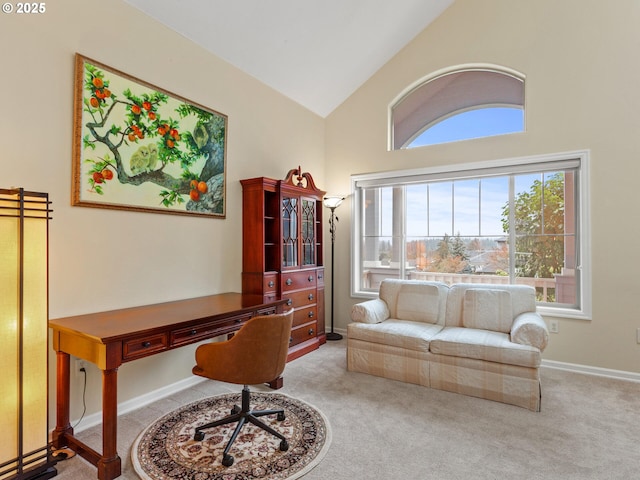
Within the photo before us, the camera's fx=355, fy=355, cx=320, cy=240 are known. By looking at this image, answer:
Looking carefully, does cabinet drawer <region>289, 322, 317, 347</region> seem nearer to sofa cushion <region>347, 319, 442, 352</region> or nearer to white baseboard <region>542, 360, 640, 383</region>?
sofa cushion <region>347, 319, 442, 352</region>

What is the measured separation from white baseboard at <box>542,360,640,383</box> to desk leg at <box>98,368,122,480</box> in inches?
153

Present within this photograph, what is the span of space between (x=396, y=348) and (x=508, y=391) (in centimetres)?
94

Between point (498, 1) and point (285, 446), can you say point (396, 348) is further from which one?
point (498, 1)

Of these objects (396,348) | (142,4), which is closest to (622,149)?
(396,348)

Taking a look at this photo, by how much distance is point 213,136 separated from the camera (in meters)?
3.38

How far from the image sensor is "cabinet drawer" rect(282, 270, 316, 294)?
12.5 ft

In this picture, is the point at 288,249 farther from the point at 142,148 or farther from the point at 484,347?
the point at 484,347

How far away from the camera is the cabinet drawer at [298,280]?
150 inches

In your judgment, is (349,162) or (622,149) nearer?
(622,149)

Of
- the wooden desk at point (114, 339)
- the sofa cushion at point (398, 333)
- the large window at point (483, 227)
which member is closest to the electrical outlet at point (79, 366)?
the wooden desk at point (114, 339)

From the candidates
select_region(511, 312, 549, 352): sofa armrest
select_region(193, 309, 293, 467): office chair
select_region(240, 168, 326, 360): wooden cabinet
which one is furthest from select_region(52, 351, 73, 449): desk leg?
select_region(511, 312, 549, 352): sofa armrest

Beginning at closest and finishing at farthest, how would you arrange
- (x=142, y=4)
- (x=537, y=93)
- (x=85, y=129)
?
(x=85, y=129)
(x=142, y=4)
(x=537, y=93)

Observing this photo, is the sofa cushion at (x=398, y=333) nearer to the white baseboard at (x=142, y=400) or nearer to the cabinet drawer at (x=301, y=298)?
the cabinet drawer at (x=301, y=298)

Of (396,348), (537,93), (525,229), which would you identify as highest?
(537,93)
